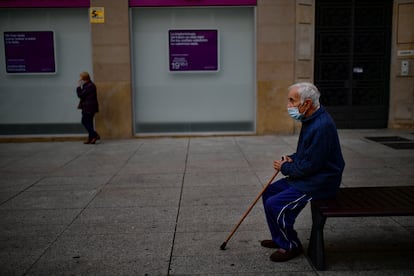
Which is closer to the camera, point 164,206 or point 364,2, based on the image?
point 164,206

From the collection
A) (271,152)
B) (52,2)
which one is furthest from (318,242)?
(52,2)

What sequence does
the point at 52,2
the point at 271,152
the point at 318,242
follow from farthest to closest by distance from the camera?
the point at 52,2 < the point at 271,152 < the point at 318,242

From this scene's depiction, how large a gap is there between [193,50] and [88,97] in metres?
2.96

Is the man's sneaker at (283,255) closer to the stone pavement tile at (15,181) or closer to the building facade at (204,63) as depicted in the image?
the stone pavement tile at (15,181)

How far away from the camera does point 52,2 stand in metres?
11.2

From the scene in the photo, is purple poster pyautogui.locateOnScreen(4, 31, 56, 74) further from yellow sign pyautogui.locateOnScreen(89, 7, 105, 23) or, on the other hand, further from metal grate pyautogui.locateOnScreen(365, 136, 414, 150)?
metal grate pyautogui.locateOnScreen(365, 136, 414, 150)

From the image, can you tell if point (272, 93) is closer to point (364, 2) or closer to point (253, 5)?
point (253, 5)

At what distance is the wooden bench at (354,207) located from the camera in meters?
3.47

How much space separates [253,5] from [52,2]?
508cm

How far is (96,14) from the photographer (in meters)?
11.2

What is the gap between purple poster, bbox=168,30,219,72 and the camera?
11.5 meters


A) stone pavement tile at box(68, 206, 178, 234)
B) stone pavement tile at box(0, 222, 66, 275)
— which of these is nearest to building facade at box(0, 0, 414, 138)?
stone pavement tile at box(68, 206, 178, 234)

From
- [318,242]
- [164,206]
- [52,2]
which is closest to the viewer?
[318,242]

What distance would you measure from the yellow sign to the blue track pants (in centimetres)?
869
